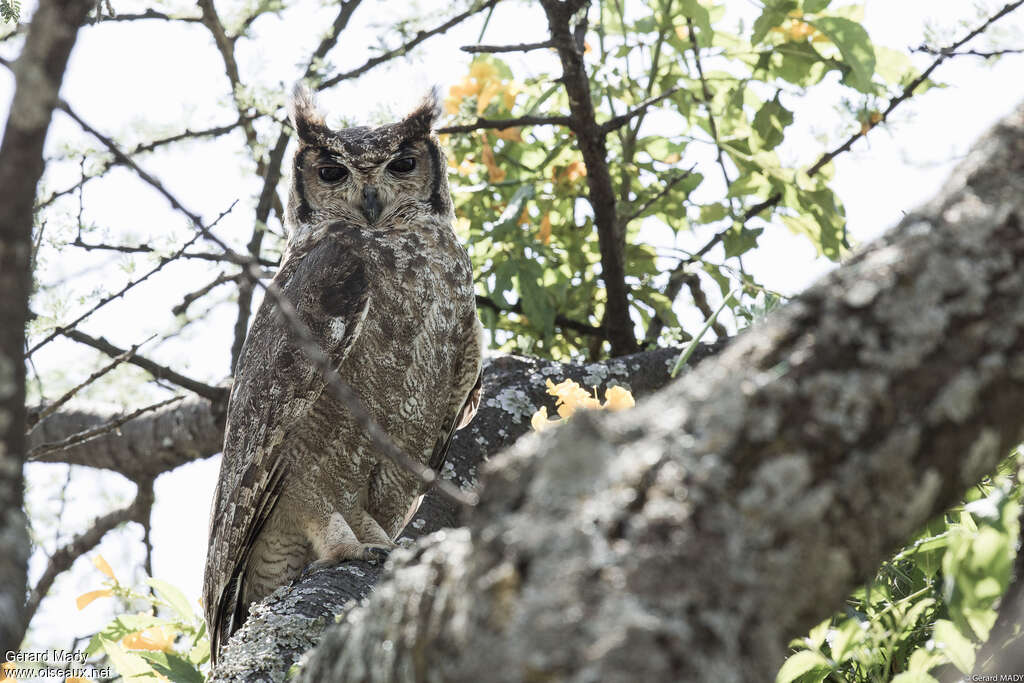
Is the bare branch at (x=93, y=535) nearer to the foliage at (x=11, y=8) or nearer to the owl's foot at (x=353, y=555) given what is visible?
the owl's foot at (x=353, y=555)

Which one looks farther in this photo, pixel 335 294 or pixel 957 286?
pixel 335 294

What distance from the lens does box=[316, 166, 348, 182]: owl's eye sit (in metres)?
3.34

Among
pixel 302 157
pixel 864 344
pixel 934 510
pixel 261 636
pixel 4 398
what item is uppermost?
pixel 302 157

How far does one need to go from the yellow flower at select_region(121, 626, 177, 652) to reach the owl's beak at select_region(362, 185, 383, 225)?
143 centimetres

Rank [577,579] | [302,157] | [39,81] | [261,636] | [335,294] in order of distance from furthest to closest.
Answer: [302,157] < [335,294] < [261,636] < [39,81] < [577,579]

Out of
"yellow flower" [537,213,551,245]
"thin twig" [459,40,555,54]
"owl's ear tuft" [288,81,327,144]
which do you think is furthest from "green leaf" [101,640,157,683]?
"owl's ear tuft" [288,81,327,144]

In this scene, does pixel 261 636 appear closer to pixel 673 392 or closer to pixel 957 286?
pixel 673 392

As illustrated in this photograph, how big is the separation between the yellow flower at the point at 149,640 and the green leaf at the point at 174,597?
0.21ft

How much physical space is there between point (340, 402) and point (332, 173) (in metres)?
0.90

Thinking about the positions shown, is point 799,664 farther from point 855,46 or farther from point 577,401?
point 855,46

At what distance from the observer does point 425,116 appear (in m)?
3.47

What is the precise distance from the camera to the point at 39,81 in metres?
0.84

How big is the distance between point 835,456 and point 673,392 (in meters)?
0.14

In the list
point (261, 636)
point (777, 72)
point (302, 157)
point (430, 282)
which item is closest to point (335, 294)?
point (430, 282)
